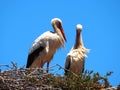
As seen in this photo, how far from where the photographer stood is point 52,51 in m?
15.9

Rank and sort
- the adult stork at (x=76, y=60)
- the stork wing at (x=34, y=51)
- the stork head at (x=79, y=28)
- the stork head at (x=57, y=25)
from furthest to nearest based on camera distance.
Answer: the stork head at (x=57, y=25), the stork head at (x=79, y=28), the stork wing at (x=34, y=51), the adult stork at (x=76, y=60)

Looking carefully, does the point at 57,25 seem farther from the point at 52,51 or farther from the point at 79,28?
the point at 52,51

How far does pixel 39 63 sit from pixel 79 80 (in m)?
3.65

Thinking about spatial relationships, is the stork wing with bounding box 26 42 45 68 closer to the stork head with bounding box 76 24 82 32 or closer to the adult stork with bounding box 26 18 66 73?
the adult stork with bounding box 26 18 66 73

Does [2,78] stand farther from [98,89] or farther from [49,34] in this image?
[49,34]

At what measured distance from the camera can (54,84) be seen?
1198 cm

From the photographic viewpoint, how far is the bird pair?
1524cm

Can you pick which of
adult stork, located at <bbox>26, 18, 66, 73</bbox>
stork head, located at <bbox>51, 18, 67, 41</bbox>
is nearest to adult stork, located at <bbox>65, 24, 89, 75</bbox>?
adult stork, located at <bbox>26, 18, 66, 73</bbox>

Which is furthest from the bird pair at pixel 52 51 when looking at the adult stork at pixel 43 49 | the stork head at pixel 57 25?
the stork head at pixel 57 25

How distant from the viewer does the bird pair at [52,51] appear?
1524 centimetres

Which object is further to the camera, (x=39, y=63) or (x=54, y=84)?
(x=39, y=63)

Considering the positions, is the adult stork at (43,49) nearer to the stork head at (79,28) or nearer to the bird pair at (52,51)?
the bird pair at (52,51)

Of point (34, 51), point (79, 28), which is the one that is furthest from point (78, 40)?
point (34, 51)

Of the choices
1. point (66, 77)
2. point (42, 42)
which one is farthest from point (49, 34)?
point (66, 77)
